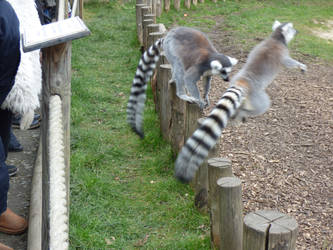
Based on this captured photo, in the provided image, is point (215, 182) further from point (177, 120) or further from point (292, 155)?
point (292, 155)

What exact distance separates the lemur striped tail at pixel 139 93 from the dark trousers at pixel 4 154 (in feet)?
2.68

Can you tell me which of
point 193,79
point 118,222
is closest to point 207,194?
point 118,222

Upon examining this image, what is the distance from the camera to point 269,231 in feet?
5.57

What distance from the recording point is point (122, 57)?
6.63 metres

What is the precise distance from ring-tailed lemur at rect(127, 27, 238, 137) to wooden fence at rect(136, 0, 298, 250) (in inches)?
5.5

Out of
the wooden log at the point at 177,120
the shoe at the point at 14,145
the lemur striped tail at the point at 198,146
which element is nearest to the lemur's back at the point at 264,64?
the wooden log at the point at 177,120

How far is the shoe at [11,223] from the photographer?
2.48 m

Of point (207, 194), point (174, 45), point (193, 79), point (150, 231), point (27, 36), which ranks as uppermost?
point (27, 36)

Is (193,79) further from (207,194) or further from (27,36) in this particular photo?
(27,36)

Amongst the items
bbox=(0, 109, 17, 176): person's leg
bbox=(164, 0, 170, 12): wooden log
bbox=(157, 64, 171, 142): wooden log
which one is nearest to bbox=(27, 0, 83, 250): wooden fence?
bbox=(0, 109, 17, 176): person's leg

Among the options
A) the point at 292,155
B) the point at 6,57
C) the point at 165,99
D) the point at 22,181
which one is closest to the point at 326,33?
the point at 292,155

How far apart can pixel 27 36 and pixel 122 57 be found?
517cm

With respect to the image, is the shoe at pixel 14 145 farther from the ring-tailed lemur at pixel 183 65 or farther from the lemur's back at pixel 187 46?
the lemur's back at pixel 187 46

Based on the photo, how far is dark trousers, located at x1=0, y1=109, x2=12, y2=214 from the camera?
1990mm
